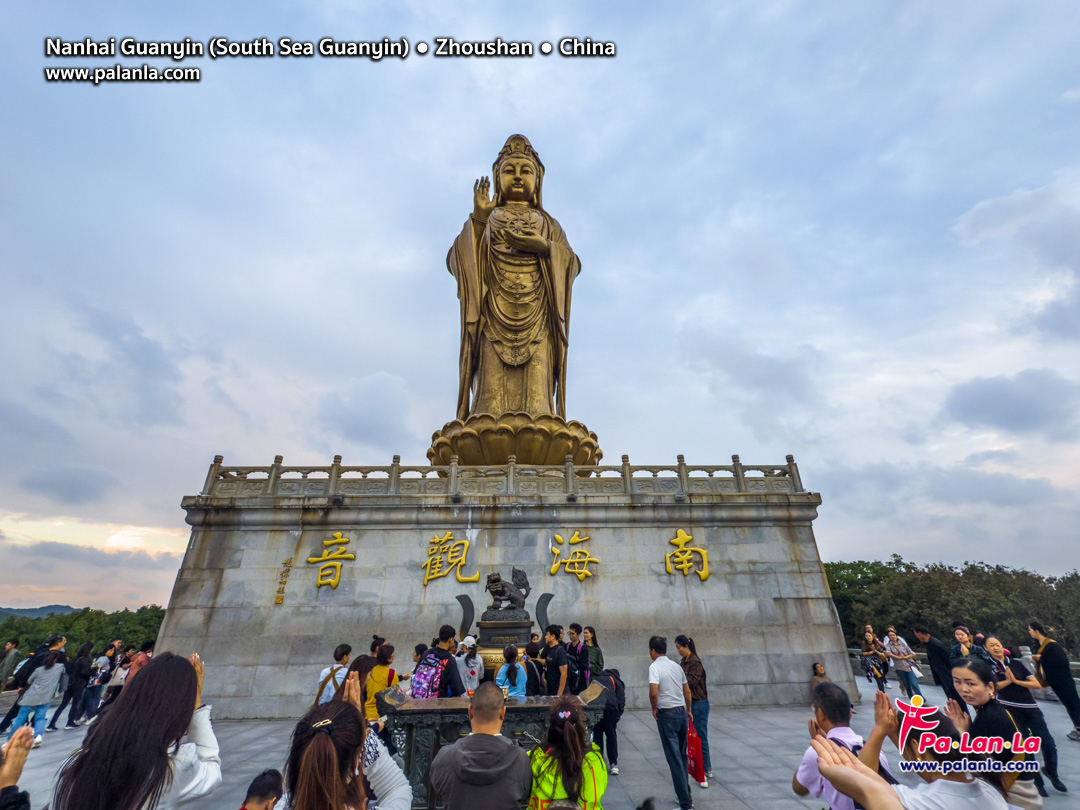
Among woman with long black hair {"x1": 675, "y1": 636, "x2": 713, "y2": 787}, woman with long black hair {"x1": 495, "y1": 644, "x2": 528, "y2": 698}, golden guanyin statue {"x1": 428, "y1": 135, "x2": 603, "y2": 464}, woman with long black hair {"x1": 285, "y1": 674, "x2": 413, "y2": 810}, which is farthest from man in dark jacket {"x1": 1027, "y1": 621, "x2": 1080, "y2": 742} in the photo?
golden guanyin statue {"x1": 428, "y1": 135, "x2": 603, "y2": 464}

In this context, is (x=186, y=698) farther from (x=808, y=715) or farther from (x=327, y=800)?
(x=808, y=715)

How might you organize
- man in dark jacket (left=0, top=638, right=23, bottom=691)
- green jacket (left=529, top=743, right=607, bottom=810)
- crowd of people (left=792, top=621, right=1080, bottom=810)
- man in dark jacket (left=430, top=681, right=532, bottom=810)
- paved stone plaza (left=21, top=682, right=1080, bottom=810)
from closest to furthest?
1. crowd of people (left=792, top=621, right=1080, bottom=810)
2. man in dark jacket (left=430, top=681, right=532, bottom=810)
3. green jacket (left=529, top=743, right=607, bottom=810)
4. paved stone plaza (left=21, top=682, right=1080, bottom=810)
5. man in dark jacket (left=0, top=638, right=23, bottom=691)

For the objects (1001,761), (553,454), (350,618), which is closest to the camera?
(1001,761)

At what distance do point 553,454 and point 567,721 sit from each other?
32.6 ft

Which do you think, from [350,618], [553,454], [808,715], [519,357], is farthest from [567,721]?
[519,357]

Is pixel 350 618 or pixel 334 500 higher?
pixel 334 500

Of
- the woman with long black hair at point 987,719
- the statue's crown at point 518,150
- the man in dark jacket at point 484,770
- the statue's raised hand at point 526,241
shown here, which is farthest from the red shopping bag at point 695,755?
the statue's crown at point 518,150

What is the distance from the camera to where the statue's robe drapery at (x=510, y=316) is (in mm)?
13984

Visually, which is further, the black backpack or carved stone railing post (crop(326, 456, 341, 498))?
carved stone railing post (crop(326, 456, 341, 498))

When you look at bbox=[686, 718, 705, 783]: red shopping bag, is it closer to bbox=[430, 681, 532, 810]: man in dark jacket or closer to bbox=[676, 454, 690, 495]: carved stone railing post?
bbox=[430, 681, 532, 810]: man in dark jacket

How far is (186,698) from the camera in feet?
5.46

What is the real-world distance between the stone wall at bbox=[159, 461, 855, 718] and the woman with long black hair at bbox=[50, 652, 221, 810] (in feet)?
26.6

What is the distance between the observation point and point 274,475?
10.7m

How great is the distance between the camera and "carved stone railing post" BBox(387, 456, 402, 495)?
1057 cm
